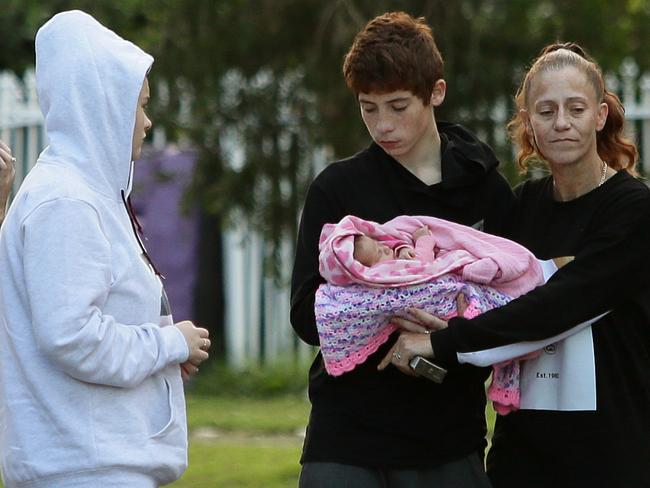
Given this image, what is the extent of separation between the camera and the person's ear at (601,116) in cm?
397

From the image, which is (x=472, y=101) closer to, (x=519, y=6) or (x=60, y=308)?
(x=519, y=6)

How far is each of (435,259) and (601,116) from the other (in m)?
0.65

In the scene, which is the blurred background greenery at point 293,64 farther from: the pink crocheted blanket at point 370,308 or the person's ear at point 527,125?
A: the pink crocheted blanket at point 370,308

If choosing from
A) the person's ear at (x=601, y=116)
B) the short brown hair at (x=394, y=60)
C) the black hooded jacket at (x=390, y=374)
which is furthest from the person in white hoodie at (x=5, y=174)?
the person's ear at (x=601, y=116)

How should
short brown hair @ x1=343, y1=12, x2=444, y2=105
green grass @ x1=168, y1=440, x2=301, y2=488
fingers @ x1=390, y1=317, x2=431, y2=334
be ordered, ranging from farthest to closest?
green grass @ x1=168, y1=440, x2=301, y2=488, short brown hair @ x1=343, y1=12, x2=444, y2=105, fingers @ x1=390, y1=317, x2=431, y2=334

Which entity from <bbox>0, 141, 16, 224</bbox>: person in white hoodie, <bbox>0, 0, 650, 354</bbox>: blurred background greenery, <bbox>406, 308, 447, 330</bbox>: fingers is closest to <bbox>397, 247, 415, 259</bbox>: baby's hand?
<bbox>406, 308, 447, 330</bbox>: fingers

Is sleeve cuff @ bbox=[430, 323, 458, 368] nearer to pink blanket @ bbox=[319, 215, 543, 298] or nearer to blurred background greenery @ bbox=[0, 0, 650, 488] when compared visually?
pink blanket @ bbox=[319, 215, 543, 298]

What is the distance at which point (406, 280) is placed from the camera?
371 cm

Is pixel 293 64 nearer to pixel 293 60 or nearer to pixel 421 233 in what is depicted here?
pixel 293 60

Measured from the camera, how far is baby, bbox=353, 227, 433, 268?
375 cm

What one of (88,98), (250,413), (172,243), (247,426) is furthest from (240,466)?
(88,98)

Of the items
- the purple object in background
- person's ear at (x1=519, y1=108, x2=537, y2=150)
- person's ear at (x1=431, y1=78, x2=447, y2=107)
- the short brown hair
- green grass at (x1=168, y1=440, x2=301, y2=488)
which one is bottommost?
green grass at (x1=168, y1=440, x2=301, y2=488)

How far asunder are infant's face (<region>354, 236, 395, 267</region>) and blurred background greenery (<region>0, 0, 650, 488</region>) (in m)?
3.38

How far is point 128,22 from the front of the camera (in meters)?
7.47
